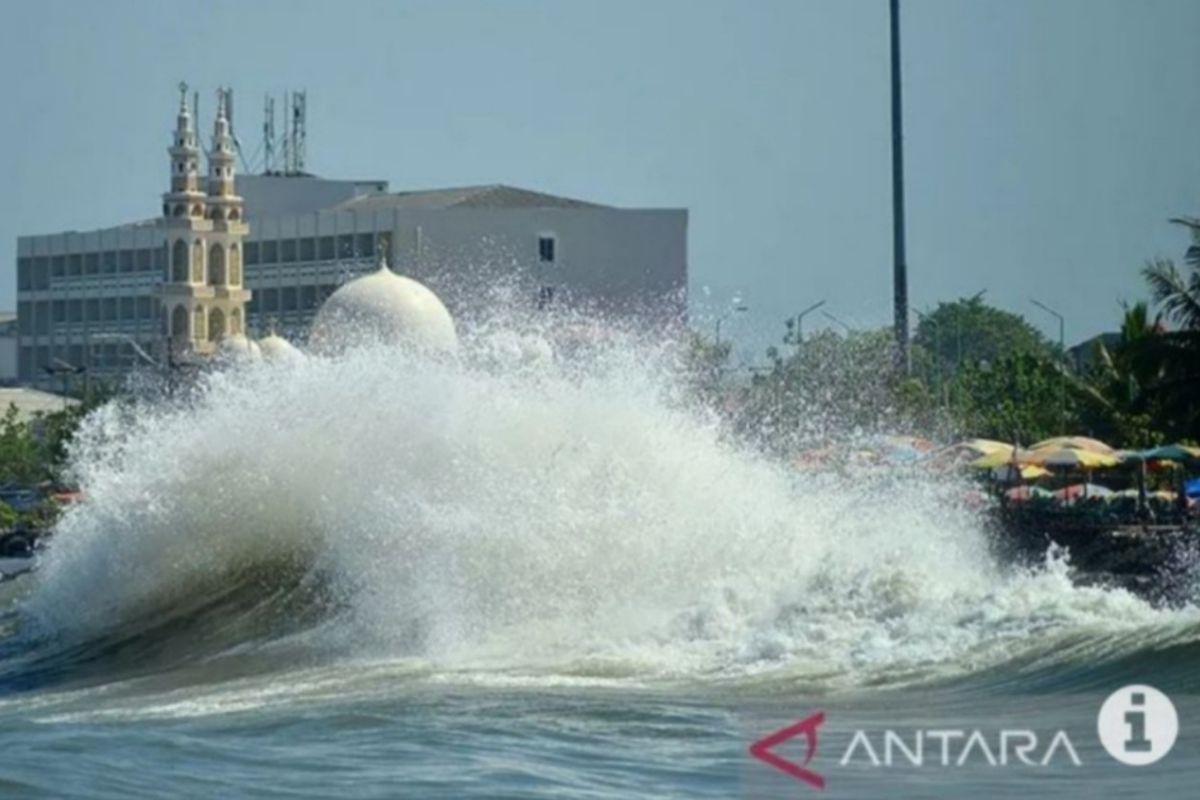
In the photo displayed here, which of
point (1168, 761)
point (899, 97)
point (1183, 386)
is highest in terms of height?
point (899, 97)

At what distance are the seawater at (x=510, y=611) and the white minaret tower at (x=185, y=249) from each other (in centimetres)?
7079

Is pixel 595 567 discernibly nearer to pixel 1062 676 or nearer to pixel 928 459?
pixel 1062 676

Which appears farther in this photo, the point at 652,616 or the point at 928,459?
the point at 928,459

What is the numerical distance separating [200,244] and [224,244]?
3.77 feet

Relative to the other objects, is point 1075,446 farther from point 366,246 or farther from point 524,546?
point 366,246

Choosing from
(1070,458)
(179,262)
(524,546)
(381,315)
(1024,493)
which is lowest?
(524,546)

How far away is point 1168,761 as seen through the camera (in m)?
18.8

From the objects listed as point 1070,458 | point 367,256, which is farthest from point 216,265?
point 1070,458

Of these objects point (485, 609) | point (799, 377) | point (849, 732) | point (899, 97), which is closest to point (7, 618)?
point (485, 609)

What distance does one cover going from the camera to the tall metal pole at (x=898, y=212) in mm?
71938

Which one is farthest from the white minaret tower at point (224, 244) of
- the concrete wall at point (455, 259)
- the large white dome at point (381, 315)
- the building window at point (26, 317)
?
the building window at point (26, 317)

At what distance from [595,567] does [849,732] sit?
27.3ft

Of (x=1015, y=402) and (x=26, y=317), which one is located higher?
(x=26, y=317)

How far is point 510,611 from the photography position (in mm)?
28500
